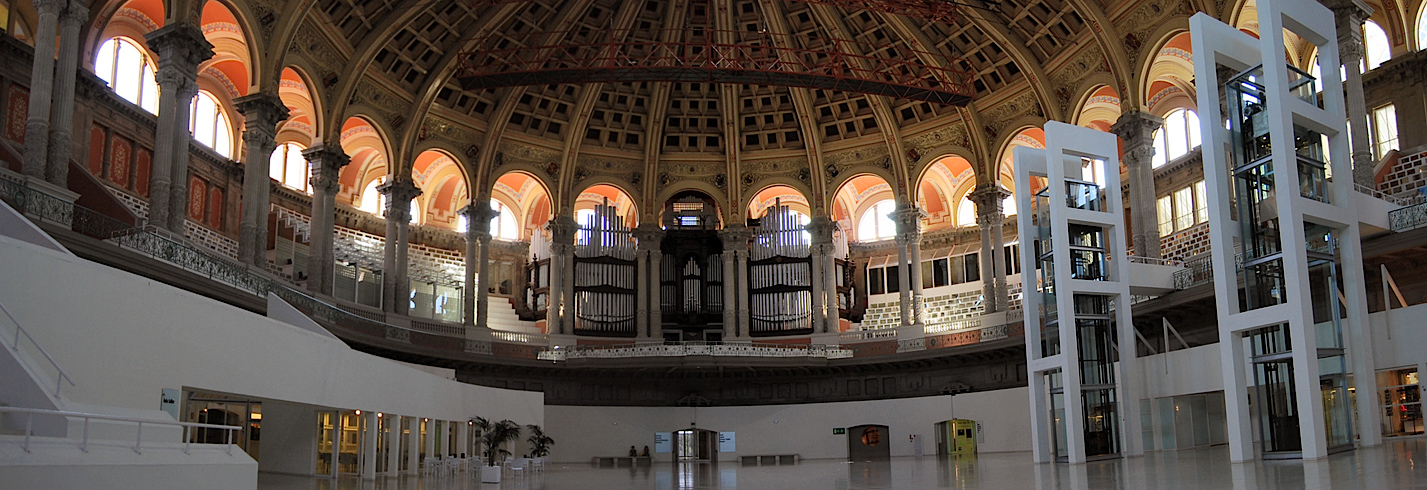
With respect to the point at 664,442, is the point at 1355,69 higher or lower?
higher

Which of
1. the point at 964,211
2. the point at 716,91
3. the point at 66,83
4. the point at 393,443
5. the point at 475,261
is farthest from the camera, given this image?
the point at 964,211

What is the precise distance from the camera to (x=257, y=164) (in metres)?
33.5

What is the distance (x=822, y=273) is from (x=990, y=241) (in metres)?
7.11

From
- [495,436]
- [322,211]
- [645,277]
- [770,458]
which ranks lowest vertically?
[770,458]

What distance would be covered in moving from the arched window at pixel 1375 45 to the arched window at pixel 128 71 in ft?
126

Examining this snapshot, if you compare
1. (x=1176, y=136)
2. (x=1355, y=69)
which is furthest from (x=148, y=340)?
(x=1176, y=136)

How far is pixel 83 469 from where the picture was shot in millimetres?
11289

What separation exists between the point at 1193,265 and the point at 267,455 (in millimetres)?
25846

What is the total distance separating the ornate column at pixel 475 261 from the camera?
42.2 metres

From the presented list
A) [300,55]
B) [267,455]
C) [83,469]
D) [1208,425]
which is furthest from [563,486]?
[300,55]

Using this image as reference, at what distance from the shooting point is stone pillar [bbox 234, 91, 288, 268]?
Answer: 107 feet

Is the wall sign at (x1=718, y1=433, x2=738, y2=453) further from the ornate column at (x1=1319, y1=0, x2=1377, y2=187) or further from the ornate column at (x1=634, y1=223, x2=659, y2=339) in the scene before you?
the ornate column at (x1=1319, y1=0, x2=1377, y2=187)

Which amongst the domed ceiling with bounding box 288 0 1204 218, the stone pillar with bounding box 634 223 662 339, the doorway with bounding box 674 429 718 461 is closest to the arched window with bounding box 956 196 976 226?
the domed ceiling with bounding box 288 0 1204 218

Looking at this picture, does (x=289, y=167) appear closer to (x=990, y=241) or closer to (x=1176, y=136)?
(x=990, y=241)
